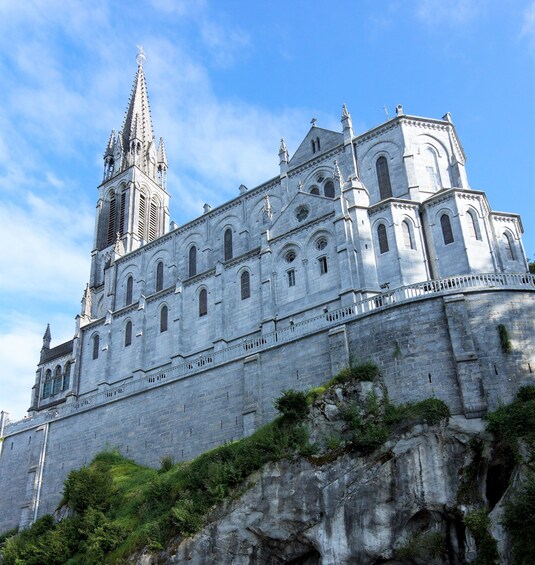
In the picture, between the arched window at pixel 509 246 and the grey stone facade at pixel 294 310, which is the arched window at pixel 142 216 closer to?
the grey stone facade at pixel 294 310

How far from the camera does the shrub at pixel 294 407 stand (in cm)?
2945

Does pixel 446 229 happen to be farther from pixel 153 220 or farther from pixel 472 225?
pixel 153 220

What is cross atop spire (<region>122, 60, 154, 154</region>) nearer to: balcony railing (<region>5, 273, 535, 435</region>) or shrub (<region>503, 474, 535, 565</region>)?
balcony railing (<region>5, 273, 535, 435</region>)

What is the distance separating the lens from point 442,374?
2900 centimetres

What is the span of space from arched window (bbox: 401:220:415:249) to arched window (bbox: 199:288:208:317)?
15.4 meters

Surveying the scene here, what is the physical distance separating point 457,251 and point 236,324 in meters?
15.3

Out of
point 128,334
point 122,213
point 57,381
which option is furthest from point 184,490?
point 122,213

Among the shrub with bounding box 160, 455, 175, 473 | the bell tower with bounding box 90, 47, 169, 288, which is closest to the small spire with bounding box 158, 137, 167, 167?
the bell tower with bounding box 90, 47, 169, 288

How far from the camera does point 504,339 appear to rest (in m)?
29.1

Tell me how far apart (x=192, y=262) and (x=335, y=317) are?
946 inches

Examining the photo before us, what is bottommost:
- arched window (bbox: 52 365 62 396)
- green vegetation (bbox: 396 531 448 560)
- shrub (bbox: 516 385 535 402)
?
green vegetation (bbox: 396 531 448 560)

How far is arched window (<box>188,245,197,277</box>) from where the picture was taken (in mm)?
55438

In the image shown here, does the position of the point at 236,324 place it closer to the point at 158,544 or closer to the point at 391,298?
the point at 391,298

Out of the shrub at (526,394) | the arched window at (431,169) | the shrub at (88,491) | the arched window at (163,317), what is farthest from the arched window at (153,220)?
the shrub at (526,394)
